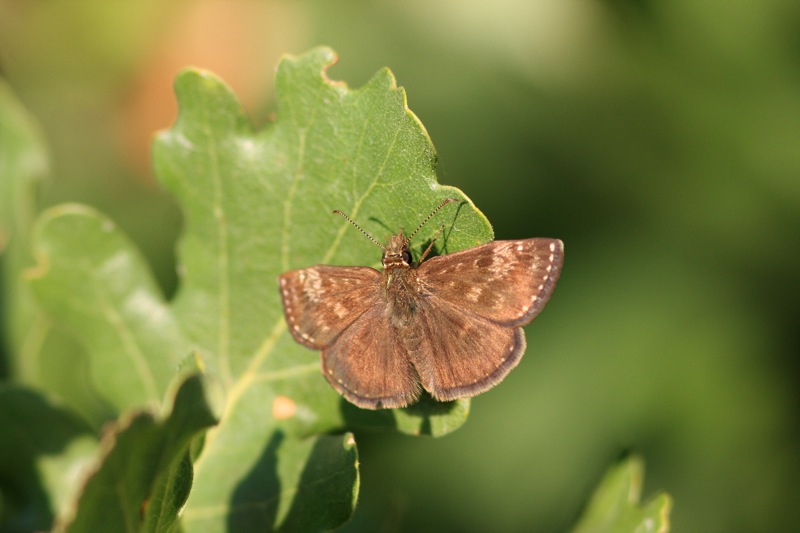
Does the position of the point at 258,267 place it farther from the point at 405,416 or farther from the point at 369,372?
the point at 405,416

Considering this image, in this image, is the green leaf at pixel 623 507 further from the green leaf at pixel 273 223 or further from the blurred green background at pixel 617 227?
the blurred green background at pixel 617 227

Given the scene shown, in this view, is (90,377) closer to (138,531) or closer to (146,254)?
(138,531)

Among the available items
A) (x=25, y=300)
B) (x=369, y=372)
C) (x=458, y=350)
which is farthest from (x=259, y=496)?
(x=25, y=300)

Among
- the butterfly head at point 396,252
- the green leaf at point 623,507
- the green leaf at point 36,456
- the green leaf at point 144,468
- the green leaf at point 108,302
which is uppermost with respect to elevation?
the butterfly head at point 396,252

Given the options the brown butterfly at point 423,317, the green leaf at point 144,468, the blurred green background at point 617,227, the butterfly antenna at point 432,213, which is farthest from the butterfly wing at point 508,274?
the blurred green background at point 617,227

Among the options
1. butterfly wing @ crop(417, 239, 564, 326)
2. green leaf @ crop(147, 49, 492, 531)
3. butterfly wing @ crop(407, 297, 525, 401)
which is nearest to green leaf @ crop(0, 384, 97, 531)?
green leaf @ crop(147, 49, 492, 531)

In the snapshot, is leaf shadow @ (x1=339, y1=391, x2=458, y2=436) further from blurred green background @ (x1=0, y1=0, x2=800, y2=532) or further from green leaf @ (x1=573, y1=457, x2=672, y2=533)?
blurred green background @ (x1=0, y1=0, x2=800, y2=532)

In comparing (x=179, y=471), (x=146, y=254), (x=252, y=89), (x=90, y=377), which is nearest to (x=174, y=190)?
(x=90, y=377)
